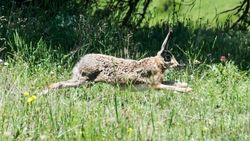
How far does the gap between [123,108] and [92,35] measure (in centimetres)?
357

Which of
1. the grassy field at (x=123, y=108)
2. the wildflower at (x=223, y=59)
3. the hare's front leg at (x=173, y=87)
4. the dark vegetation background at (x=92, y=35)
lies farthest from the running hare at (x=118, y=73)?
the wildflower at (x=223, y=59)

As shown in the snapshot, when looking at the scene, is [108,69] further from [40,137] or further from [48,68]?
[40,137]

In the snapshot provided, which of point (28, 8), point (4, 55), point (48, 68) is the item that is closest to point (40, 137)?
point (48, 68)

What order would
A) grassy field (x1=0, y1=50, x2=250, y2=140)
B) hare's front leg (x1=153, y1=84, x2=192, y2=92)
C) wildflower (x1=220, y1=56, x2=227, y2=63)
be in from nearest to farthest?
grassy field (x1=0, y1=50, x2=250, y2=140) < hare's front leg (x1=153, y1=84, x2=192, y2=92) < wildflower (x1=220, y1=56, x2=227, y2=63)

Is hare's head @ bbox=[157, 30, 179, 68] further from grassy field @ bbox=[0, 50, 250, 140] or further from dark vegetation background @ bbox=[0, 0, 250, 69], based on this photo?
dark vegetation background @ bbox=[0, 0, 250, 69]

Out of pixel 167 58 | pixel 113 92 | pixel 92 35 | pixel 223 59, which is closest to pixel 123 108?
pixel 113 92

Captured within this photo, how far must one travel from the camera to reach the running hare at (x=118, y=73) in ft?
25.7

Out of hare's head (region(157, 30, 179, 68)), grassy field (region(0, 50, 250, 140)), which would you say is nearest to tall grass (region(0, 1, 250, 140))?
grassy field (region(0, 50, 250, 140))

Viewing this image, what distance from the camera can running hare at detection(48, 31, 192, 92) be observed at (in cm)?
783

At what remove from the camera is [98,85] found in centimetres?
812

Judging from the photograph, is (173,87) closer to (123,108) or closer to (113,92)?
(113,92)

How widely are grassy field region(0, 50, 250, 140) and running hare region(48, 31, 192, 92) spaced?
10 cm

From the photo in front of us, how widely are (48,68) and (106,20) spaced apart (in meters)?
3.23

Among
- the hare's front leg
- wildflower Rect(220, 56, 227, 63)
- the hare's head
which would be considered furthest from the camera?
wildflower Rect(220, 56, 227, 63)
